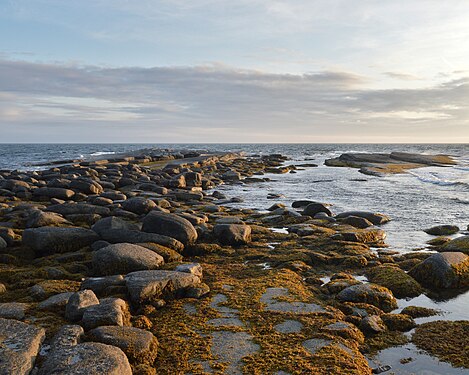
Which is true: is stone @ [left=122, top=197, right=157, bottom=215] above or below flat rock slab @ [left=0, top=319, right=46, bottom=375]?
above

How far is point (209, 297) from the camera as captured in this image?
8188mm

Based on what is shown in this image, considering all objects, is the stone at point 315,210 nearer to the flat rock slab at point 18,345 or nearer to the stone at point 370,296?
the stone at point 370,296

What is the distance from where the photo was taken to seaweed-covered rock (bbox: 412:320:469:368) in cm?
619

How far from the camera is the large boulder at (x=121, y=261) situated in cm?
924

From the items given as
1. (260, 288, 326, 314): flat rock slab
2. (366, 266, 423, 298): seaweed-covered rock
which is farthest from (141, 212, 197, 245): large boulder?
(366, 266, 423, 298): seaweed-covered rock

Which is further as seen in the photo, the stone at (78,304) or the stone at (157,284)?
the stone at (157,284)

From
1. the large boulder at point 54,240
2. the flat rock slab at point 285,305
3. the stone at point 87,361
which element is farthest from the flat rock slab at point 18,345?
the large boulder at point 54,240

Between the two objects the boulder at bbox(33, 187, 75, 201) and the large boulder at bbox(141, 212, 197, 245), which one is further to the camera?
the boulder at bbox(33, 187, 75, 201)

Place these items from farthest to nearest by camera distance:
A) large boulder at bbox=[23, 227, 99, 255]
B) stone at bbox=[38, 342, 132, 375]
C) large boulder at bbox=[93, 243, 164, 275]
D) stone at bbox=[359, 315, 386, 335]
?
large boulder at bbox=[23, 227, 99, 255], large boulder at bbox=[93, 243, 164, 275], stone at bbox=[359, 315, 386, 335], stone at bbox=[38, 342, 132, 375]

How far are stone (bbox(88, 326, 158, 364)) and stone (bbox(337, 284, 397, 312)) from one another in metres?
4.11

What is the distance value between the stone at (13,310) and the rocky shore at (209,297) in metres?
0.03

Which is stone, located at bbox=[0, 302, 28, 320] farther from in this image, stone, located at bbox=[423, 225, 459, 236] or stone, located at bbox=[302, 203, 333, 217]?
stone, located at bbox=[423, 225, 459, 236]

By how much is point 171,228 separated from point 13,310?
5572 millimetres

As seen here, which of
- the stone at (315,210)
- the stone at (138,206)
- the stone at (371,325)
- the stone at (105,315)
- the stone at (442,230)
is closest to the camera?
the stone at (105,315)
